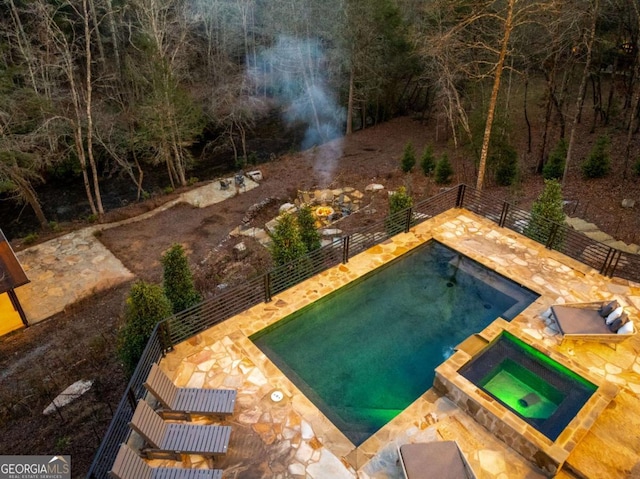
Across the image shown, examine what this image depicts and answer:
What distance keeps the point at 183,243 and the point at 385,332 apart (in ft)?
31.3

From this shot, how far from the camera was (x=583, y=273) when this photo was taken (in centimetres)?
880

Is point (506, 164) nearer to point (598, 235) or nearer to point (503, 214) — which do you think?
point (598, 235)

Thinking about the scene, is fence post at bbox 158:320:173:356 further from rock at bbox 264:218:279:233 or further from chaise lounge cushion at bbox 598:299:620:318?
rock at bbox 264:218:279:233

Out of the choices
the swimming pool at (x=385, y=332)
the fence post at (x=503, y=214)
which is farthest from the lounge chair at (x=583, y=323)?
the fence post at (x=503, y=214)

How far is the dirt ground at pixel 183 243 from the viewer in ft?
26.4

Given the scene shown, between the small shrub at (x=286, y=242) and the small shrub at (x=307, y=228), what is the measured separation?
0.76 m

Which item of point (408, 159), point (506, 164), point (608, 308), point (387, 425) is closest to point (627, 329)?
point (608, 308)

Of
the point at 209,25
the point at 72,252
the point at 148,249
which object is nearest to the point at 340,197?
the point at 148,249

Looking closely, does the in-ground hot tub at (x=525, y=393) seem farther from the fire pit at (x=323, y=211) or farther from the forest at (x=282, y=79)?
the fire pit at (x=323, y=211)

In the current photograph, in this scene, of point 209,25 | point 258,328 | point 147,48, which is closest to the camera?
point 258,328

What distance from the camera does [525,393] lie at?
6.54m

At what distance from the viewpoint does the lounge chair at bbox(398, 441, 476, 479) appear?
500 centimetres

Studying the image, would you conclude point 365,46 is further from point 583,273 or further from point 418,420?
point 418,420

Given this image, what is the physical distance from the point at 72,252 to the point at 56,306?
2950 mm
